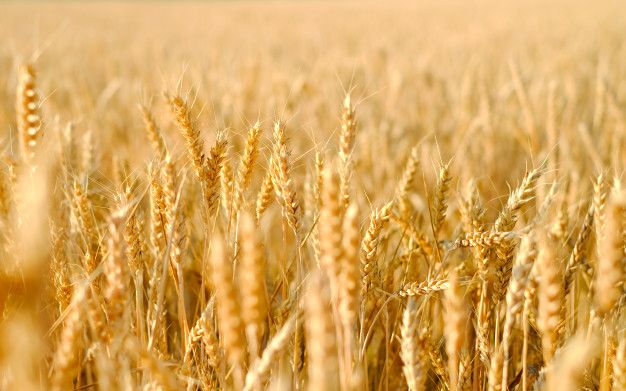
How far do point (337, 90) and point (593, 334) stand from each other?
120 inches

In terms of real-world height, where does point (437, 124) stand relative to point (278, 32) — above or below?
below

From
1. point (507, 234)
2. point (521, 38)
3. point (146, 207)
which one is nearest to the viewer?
point (507, 234)

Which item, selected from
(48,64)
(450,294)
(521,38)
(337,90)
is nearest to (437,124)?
(337,90)

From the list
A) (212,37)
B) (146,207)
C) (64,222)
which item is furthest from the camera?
(212,37)

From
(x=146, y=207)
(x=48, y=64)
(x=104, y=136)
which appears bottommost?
(x=146, y=207)

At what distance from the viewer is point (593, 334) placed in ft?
3.33

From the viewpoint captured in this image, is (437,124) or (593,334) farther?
(437,124)

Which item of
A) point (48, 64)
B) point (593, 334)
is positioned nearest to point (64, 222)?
point (593, 334)

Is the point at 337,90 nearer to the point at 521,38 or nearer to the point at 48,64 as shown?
the point at 48,64

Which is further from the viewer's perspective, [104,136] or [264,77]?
[264,77]

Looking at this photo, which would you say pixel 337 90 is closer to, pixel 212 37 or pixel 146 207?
pixel 146 207

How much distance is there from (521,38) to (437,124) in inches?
203

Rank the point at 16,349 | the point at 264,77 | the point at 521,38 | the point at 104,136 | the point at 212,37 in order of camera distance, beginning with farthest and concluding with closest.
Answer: the point at 212,37
the point at 521,38
the point at 264,77
the point at 104,136
the point at 16,349

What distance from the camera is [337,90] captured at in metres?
3.86
